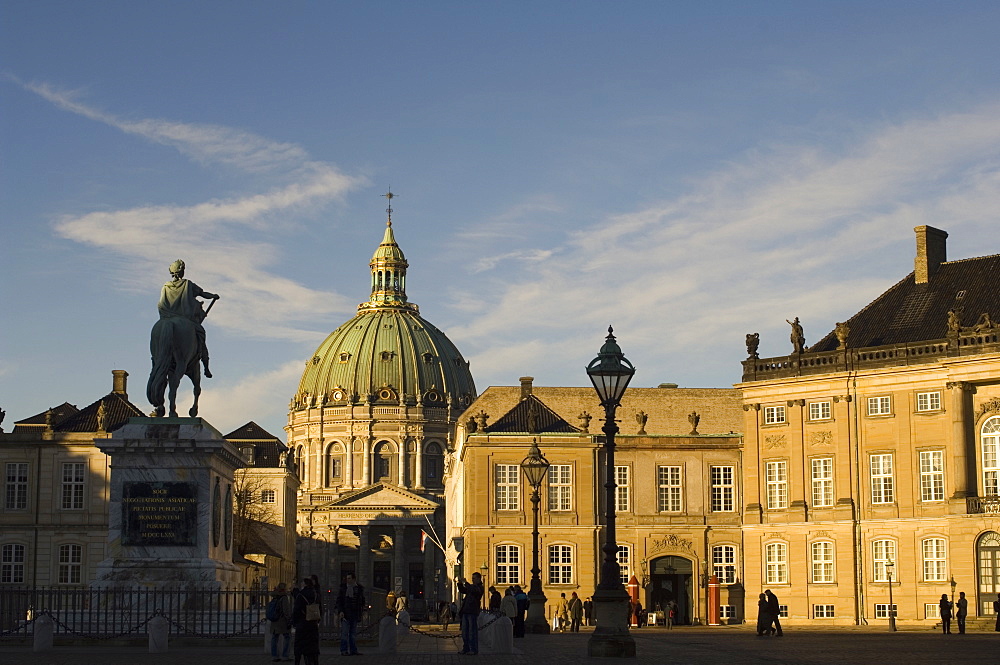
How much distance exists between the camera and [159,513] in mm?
32438

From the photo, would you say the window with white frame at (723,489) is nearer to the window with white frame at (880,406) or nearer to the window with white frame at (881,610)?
the window with white frame at (880,406)

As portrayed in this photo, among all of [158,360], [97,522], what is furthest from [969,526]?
[97,522]

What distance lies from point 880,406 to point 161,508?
3540 centimetres

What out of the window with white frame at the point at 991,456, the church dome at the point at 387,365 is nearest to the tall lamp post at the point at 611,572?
the window with white frame at the point at 991,456

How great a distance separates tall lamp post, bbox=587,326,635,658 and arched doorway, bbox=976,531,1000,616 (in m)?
30.5

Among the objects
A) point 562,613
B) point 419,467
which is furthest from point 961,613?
point 419,467

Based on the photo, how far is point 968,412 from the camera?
188ft

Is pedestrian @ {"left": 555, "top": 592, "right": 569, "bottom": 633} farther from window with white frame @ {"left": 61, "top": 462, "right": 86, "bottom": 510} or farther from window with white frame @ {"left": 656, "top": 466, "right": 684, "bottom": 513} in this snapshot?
window with white frame @ {"left": 61, "top": 462, "right": 86, "bottom": 510}

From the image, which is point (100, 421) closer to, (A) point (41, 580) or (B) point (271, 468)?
(A) point (41, 580)

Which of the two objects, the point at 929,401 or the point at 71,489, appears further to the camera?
the point at 71,489

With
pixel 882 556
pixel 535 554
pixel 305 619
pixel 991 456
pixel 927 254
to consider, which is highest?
pixel 927 254

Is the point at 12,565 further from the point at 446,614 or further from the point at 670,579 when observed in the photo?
the point at 446,614

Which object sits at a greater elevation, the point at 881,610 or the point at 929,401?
the point at 929,401

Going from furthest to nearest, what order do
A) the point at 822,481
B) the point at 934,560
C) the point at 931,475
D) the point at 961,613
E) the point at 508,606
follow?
the point at 822,481 → the point at 931,475 → the point at 934,560 → the point at 961,613 → the point at 508,606
